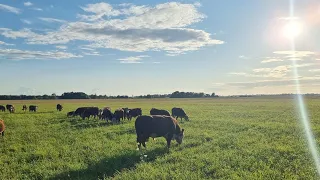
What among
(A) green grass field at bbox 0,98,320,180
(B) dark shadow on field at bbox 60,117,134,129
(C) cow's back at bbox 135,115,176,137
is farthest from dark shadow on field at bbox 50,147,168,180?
(B) dark shadow on field at bbox 60,117,134,129

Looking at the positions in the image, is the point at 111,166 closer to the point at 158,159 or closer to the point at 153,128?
the point at 158,159

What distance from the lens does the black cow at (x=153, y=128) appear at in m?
16.2

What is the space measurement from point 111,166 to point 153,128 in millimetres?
4190

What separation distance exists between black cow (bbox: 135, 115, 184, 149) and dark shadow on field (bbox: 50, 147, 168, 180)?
3.85ft

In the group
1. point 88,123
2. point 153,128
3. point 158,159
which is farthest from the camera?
point 88,123

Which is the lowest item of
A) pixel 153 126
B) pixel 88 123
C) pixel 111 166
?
pixel 111 166

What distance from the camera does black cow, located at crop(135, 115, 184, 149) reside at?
1622cm

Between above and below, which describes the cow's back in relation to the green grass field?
above

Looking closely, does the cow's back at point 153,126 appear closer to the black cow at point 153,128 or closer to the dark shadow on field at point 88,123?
the black cow at point 153,128

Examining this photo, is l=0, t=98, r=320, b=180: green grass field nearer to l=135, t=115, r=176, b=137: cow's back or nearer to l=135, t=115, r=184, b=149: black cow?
l=135, t=115, r=184, b=149: black cow

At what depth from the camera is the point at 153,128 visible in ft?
53.7

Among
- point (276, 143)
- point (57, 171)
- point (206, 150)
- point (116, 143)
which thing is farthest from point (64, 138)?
point (276, 143)

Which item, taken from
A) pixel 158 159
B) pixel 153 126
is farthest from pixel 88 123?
pixel 158 159

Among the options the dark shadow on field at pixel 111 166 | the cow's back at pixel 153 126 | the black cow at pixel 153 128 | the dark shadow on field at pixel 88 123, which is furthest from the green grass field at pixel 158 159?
the dark shadow on field at pixel 88 123
